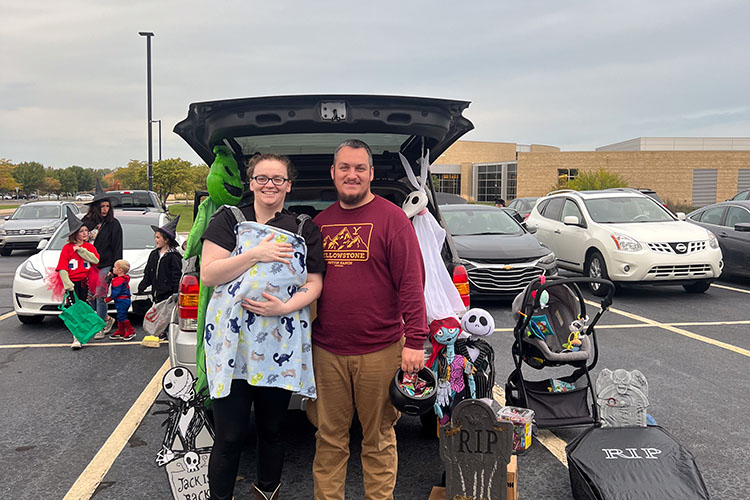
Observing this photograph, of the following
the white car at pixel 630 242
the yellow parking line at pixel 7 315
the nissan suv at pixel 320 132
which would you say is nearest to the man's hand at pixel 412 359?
the nissan suv at pixel 320 132

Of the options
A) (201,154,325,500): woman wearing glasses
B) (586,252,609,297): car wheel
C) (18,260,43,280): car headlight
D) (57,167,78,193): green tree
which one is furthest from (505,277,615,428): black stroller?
(57,167,78,193): green tree

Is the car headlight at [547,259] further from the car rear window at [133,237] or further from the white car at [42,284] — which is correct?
the car rear window at [133,237]

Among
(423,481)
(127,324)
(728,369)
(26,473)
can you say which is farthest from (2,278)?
(728,369)

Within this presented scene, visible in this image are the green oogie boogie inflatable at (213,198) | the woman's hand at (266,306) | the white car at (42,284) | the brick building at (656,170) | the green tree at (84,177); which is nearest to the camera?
the woman's hand at (266,306)

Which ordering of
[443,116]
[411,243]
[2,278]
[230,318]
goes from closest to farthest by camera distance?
1. [230,318]
2. [411,243]
3. [443,116]
4. [2,278]

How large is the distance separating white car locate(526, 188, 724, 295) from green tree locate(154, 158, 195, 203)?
34.7m

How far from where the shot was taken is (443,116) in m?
3.10

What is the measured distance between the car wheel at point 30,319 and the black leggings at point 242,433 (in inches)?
239

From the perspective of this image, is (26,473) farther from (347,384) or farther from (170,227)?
(170,227)

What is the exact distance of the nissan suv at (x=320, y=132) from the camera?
2906mm

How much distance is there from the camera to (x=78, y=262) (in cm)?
669

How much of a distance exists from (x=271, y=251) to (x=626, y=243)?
7771mm

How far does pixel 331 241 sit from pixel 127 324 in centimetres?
509

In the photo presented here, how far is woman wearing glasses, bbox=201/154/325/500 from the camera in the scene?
2.54 m
